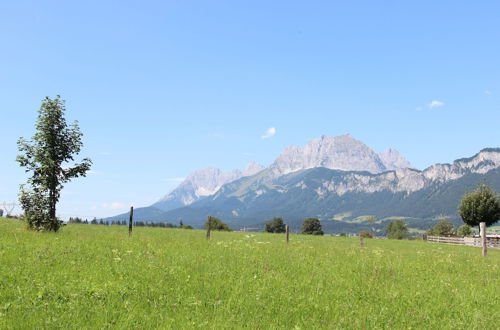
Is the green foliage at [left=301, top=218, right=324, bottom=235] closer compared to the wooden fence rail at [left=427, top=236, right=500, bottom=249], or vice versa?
the wooden fence rail at [left=427, top=236, right=500, bottom=249]

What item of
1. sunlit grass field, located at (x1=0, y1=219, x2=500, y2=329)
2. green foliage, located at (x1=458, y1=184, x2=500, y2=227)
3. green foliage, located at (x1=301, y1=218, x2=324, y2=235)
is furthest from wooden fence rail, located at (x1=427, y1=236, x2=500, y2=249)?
green foliage, located at (x1=301, y1=218, x2=324, y2=235)

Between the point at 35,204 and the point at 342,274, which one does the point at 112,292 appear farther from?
the point at 35,204

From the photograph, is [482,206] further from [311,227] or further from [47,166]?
[47,166]

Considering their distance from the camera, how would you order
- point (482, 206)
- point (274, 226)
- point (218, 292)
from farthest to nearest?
point (274, 226) < point (482, 206) < point (218, 292)

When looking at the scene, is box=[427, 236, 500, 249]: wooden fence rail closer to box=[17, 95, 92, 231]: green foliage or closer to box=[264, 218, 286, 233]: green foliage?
box=[17, 95, 92, 231]: green foliage

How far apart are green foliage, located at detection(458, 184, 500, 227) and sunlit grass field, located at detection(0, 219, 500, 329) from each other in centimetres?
8539

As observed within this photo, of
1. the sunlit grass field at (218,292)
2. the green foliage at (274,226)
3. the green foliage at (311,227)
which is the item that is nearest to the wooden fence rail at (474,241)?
the sunlit grass field at (218,292)

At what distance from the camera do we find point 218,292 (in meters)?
14.8

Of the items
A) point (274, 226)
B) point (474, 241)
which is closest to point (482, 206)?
point (474, 241)

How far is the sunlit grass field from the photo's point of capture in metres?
12.2

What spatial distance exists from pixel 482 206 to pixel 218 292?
98.0 m

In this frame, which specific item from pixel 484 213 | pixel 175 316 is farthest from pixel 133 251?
pixel 484 213

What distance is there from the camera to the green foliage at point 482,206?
96.0m

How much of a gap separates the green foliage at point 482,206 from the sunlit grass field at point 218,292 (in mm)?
85392
